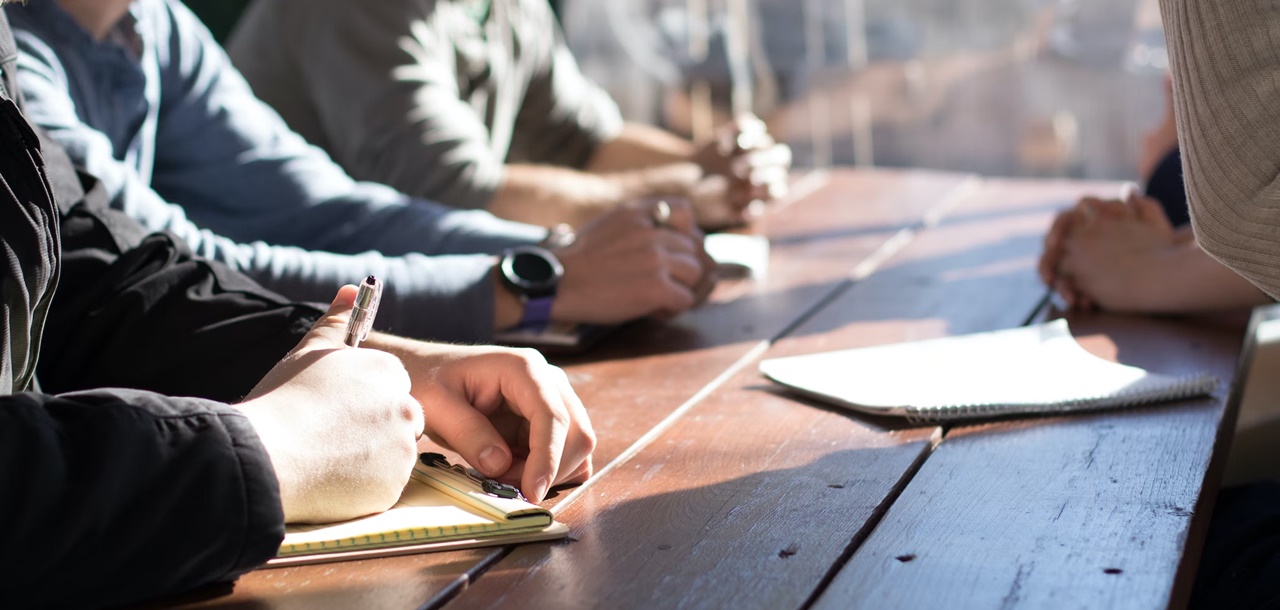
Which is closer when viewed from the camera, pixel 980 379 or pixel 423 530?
pixel 423 530

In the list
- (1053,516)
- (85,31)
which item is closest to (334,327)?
(1053,516)

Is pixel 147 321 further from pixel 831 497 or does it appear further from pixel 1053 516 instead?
pixel 1053 516

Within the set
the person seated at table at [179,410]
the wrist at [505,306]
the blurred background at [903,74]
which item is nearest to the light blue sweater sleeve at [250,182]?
the wrist at [505,306]

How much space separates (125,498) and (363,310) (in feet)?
0.70

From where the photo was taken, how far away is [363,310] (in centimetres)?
84

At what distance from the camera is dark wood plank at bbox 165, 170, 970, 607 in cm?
72

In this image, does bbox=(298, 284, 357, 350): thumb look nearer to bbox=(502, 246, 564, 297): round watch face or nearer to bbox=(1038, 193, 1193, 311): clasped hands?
bbox=(502, 246, 564, 297): round watch face

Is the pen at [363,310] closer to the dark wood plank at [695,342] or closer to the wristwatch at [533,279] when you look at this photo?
the dark wood plank at [695,342]

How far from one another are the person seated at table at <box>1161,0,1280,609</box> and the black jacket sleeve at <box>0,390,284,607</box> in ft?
2.14

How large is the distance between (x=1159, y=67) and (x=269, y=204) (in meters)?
3.77

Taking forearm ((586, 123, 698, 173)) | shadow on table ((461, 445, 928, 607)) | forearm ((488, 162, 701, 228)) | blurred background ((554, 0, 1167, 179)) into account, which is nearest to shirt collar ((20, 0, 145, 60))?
forearm ((488, 162, 701, 228))

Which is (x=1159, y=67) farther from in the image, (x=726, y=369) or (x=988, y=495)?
(x=988, y=495)

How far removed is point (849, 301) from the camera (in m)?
1.49

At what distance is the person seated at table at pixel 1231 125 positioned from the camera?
2.82ft
